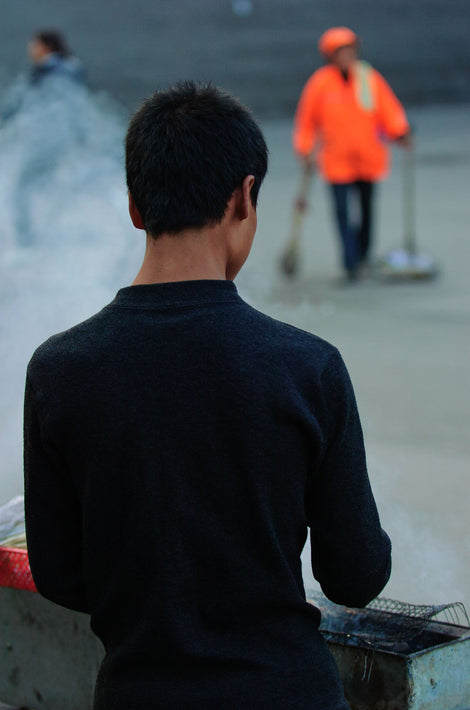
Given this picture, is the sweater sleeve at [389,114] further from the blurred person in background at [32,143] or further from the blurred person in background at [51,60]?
the blurred person in background at [51,60]

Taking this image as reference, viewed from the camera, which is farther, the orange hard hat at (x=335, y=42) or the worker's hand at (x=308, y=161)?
the worker's hand at (x=308, y=161)

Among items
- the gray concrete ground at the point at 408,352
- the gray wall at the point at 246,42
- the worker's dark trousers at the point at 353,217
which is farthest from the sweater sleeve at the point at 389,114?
the gray wall at the point at 246,42

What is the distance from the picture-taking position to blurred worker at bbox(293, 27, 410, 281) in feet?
23.6

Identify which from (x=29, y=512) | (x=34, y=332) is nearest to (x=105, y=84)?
(x=34, y=332)

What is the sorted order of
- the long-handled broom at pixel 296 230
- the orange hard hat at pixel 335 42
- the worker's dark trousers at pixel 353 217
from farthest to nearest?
the long-handled broom at pixel 296 230
the worker's dark trousers at pixel 353 217
the orange hard hat at pixel 335 42

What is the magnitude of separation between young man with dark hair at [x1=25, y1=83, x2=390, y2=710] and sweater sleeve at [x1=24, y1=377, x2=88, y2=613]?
0.09 feet

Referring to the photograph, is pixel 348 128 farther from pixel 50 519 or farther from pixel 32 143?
pixel 50 519

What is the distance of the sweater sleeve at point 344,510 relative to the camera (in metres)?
1.30

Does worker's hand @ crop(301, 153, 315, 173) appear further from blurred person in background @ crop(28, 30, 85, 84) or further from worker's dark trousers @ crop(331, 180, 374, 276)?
blurred person in background @ crop(28, 30, 85, 84)

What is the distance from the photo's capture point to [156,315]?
1308 millimetres

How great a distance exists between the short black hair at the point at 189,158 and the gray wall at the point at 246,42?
18.0 metres

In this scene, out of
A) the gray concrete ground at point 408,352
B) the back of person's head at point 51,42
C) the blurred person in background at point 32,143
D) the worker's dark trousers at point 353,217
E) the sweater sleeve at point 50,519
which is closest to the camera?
the sweater sleeve at point 50,519

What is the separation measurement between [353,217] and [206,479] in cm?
653

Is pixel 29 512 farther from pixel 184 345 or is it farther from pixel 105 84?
pixel 105 84
